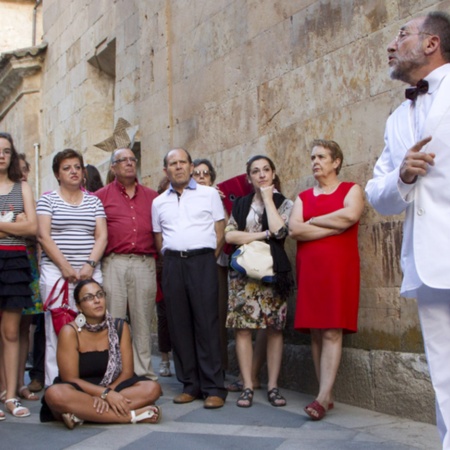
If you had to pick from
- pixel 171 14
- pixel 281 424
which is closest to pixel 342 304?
pixel 281 424

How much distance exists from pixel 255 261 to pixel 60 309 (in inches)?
59.3

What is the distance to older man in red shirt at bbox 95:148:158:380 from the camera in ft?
19.6

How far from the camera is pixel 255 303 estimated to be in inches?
220

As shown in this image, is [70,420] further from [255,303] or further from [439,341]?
[439,341]

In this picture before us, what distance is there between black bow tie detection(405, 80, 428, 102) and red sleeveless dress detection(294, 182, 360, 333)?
2.04 meters

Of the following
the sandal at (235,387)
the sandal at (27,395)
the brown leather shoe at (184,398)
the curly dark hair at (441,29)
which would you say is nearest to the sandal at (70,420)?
the brown leather shoe at (184,398)

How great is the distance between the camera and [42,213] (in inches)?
229

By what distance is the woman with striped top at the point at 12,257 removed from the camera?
5480 millimetres

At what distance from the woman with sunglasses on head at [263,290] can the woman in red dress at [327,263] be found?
0.20m

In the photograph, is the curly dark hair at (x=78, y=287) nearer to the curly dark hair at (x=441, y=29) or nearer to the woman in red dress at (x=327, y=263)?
the woman in red dress at (x=327, y=263)

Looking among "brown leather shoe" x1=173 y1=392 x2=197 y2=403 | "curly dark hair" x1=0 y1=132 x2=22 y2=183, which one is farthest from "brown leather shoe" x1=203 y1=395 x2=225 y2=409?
"curly dark hair" x1=0 y1=132 x2=22 y2=183

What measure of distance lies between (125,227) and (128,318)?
90cm

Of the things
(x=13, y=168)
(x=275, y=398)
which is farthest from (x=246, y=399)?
(x=13, y=168)

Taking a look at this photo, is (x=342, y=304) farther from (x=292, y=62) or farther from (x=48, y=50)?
(x=48, y=50)
